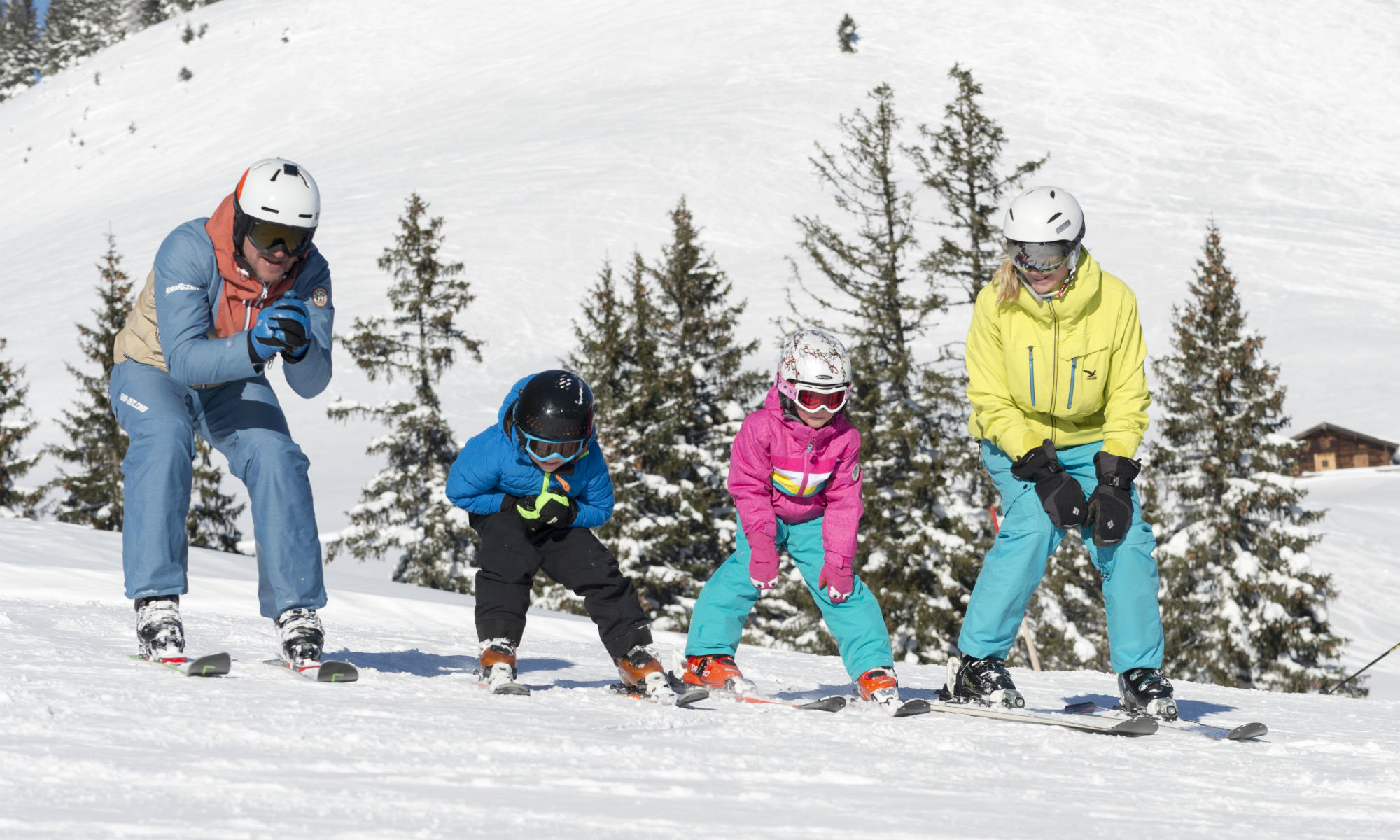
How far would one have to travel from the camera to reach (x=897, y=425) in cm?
2403

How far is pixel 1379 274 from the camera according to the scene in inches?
2104

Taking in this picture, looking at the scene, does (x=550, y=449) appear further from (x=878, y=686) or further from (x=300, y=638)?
(x=878, y=686)

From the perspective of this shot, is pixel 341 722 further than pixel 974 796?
Yes

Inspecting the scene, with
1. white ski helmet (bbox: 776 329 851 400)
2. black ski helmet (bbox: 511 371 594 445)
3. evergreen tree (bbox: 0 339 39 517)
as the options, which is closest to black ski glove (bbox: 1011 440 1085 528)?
white ski helmet (bbox: 776 329 851 400)

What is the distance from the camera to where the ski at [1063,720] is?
14.4ft

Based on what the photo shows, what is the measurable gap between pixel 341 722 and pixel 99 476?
100 ft

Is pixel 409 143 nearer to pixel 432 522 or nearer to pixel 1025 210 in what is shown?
pixel 432 522

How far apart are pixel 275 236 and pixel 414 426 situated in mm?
23864

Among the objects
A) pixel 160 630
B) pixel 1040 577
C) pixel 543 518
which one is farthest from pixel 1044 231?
pixel 160 630

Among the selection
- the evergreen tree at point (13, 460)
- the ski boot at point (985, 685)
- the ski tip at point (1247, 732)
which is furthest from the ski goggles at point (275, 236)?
the evergreen tree at point (13, 460)

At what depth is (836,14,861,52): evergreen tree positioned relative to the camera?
74.5 m

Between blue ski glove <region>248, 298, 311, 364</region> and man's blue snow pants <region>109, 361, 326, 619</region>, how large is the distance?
430 millimetres

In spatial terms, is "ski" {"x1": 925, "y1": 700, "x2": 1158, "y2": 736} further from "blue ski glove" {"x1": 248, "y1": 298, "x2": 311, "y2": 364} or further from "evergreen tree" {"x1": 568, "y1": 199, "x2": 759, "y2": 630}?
"evergreen tree" {"x1": 568, "y1": 199, "x2": 759, "y2": 630}

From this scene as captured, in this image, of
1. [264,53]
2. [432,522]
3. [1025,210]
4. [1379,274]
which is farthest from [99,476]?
[264,53]
